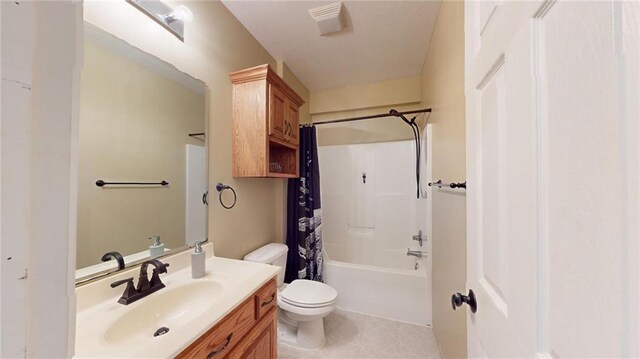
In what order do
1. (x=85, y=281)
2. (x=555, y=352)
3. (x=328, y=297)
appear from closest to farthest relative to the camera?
(x=555, y=352) < (x=85, y=281) < (x=328, y=297)

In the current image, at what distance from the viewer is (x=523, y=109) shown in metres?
0.43

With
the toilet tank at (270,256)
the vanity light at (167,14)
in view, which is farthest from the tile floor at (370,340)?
the vanity light at (167,14)

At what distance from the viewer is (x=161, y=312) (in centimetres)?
98

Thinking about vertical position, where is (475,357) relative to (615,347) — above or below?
below

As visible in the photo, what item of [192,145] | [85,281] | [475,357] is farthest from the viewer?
[192,145]

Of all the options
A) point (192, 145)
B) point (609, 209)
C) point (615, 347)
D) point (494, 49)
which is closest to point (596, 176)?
point (609, 209)

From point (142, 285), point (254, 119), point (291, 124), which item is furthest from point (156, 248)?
point (291, 124)

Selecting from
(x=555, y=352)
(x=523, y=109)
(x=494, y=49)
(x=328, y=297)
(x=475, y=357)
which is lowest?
(x=328, y=297)

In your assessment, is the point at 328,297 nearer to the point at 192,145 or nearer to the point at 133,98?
the point at 192,145

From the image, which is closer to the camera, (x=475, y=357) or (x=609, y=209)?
(x=609, y=209)

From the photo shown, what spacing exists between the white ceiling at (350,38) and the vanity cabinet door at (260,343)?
Answer: 1.93 m

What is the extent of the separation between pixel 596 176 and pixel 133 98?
144 centimetres

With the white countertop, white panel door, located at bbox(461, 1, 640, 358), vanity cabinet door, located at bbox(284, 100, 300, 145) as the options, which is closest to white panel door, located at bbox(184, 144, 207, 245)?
the white countertop

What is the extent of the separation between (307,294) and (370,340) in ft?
2.12
